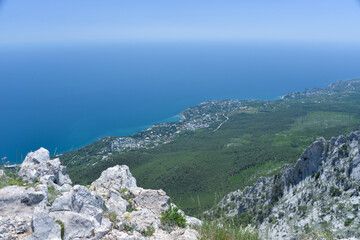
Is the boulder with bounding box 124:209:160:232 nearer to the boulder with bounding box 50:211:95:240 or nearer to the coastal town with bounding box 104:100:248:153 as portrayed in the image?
the boulder with bounding box 50:211:95:240

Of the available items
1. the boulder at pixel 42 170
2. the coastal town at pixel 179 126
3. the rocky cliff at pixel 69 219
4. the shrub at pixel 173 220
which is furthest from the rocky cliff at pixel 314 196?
the coastal town at pixel 179 126

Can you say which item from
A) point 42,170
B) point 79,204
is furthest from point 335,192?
point 42,170

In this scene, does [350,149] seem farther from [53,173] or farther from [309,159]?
[53,173]

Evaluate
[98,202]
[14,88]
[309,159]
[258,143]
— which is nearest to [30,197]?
[98,202]

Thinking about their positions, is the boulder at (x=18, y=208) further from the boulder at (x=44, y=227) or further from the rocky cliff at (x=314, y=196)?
the rocky cliff at (x=314, y=196)

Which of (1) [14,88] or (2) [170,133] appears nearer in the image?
(2) [170,133]
